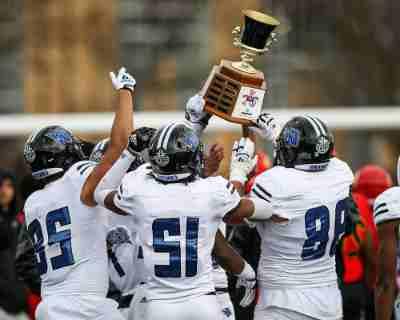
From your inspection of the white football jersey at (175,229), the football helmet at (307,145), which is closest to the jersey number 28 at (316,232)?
the football helmet at (307,145)

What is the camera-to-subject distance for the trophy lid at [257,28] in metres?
Result: 9.04

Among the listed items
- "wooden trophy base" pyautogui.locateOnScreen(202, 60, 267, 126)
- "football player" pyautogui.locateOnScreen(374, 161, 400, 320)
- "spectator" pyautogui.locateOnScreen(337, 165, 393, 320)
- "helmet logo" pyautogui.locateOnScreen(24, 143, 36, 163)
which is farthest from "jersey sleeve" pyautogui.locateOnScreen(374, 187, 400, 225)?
"helmet logo" pyautogui.locateOnScreen(24, 143, 36, 163)

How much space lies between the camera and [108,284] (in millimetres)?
8766

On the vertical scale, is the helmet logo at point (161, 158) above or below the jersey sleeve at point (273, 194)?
above

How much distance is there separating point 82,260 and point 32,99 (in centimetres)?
1760

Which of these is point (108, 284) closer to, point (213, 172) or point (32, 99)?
point (213, 172)

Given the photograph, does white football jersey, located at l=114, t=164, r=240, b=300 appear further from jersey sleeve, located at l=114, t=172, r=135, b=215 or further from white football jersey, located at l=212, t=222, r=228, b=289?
white football jersey, located at l=212, t=222, r=228, b=289

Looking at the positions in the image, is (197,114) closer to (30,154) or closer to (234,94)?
(234,94)

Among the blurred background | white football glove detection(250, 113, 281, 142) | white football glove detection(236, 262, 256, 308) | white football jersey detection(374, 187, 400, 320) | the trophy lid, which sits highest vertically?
the trophy lid

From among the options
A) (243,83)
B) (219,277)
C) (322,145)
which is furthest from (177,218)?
(243,83)

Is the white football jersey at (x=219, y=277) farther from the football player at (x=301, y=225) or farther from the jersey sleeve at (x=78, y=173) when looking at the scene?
the jersey sleeve at (x=78, y=173)

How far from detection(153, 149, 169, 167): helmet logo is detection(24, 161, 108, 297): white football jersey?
2.05 feet

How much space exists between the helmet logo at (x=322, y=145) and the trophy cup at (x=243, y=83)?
0.59 metres

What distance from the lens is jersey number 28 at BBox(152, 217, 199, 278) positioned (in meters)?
8.07
